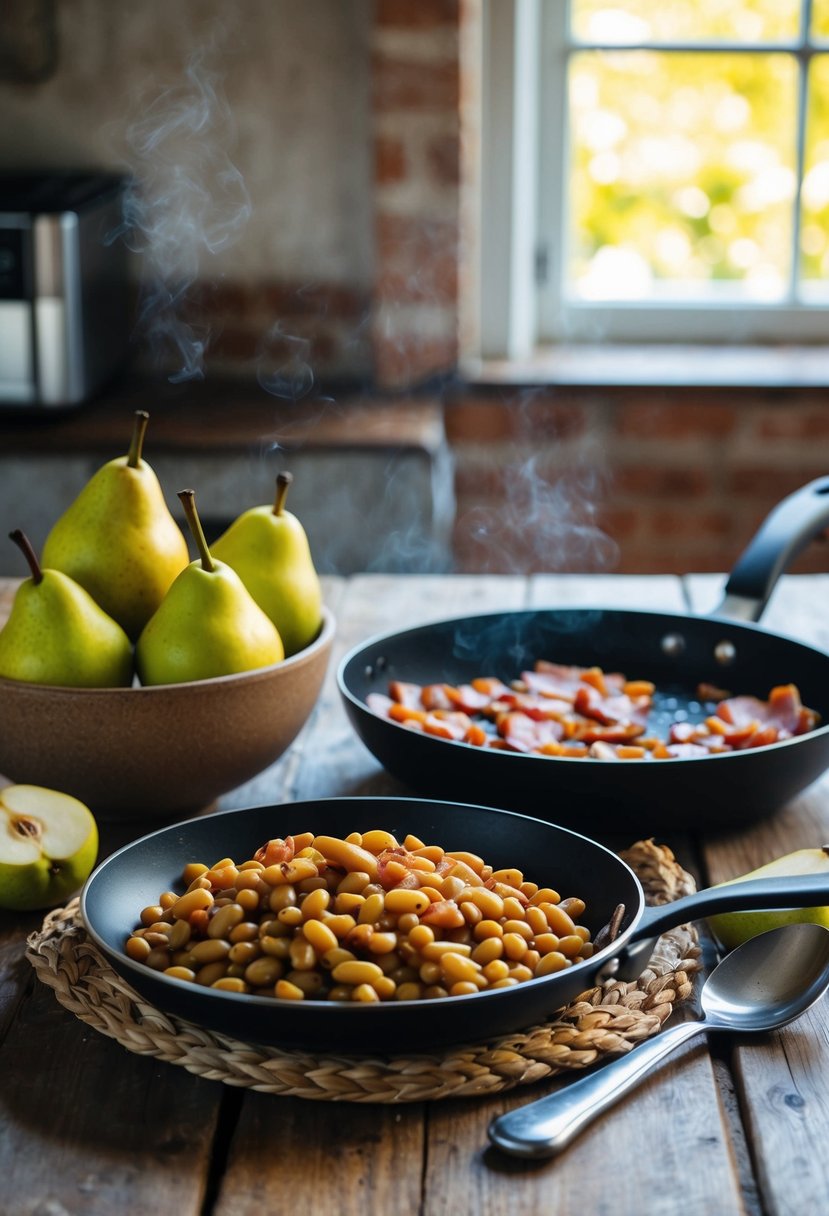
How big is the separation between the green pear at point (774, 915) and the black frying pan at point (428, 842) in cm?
7

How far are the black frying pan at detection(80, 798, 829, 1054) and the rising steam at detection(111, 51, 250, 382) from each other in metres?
2.12

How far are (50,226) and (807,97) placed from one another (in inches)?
61.6

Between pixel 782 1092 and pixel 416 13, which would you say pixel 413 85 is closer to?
pixel 416 13

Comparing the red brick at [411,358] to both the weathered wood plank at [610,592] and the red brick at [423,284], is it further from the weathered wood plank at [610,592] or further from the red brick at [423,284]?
the weathered wood plank at [610,592]

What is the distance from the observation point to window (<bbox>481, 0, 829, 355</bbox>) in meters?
2.83

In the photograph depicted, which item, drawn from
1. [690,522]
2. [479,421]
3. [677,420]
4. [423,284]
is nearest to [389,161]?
[423,284]

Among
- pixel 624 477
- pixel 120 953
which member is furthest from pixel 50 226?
pixel 120 953

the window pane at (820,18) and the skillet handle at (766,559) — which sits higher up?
the window pane at (820,18)

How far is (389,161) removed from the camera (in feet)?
8.79

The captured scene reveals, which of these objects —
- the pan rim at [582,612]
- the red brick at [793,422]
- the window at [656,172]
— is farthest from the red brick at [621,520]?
the pan rim at [582,612]

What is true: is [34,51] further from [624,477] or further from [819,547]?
[819,547]

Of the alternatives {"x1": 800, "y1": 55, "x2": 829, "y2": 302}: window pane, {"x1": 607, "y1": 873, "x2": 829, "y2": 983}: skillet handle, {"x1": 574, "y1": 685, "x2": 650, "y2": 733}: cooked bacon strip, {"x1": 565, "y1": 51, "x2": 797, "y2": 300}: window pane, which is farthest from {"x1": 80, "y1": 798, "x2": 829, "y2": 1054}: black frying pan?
{"x1": 800, "y1": 55, "x2": 829, "y2": 302}: window pane

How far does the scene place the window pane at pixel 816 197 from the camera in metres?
2.88

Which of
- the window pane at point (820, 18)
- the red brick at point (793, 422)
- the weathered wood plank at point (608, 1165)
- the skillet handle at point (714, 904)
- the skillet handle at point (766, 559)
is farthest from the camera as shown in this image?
the window pane at point (820, 18)
